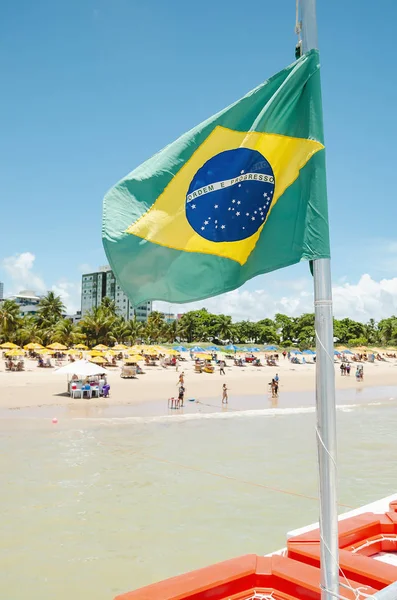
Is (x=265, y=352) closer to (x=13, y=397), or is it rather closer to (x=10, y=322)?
(x=10, y=322)

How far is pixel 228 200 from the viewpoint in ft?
14.6

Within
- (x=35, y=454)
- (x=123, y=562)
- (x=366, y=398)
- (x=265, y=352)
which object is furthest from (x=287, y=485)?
(x=265, y=352)

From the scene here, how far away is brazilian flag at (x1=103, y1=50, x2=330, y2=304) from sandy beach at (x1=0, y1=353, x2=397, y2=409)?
2533 centimetres

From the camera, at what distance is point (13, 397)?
3133 cm

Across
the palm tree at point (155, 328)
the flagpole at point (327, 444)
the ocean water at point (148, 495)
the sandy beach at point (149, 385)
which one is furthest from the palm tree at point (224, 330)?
the flagpole at point (327, 444)

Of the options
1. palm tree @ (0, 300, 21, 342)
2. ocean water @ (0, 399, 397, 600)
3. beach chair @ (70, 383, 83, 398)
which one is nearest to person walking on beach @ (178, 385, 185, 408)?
beach chair @ (70, 383, 83, 398)

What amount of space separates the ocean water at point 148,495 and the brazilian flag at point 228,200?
17.3 ft

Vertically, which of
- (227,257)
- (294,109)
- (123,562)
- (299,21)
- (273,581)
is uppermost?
(299,21)

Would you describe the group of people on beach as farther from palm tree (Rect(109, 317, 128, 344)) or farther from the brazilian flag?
the brazilian flag

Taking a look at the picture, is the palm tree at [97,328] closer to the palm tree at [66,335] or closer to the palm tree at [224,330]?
the palm tree at [66,335]

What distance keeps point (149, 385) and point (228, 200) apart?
37163 mm

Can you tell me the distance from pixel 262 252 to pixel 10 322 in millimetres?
75842

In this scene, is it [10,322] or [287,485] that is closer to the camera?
[287,485]

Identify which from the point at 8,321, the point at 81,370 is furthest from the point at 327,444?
the point at 8,321
